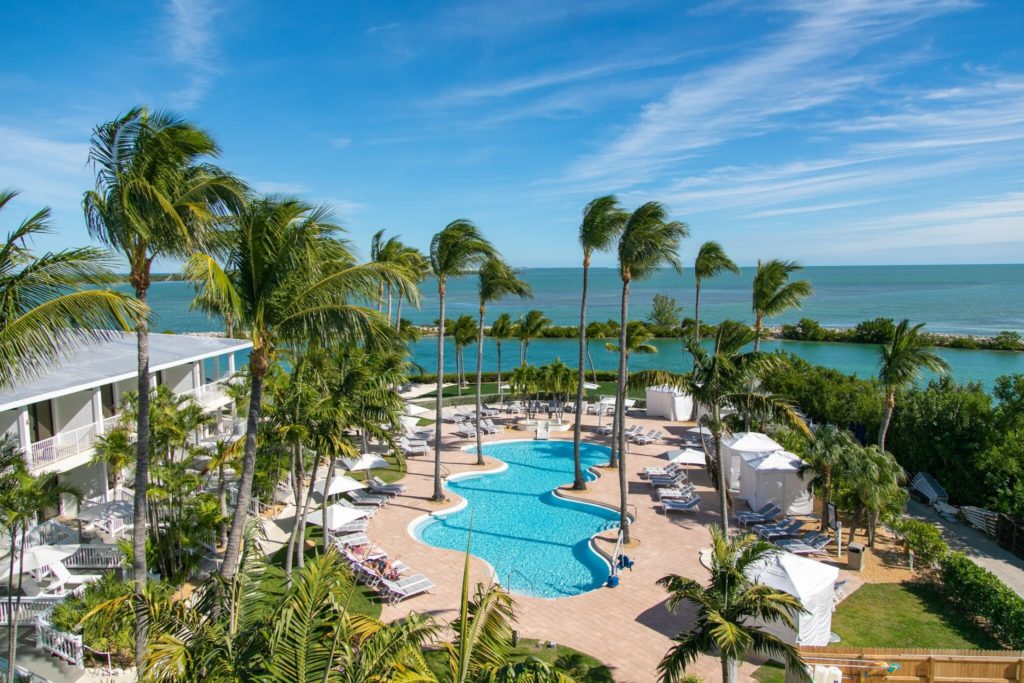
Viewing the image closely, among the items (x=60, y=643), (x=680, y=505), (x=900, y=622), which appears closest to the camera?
(x=60, y=643)

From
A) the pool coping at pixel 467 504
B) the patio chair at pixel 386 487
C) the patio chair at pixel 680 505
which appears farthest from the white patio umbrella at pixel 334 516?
the patio chair at pixel 680 505

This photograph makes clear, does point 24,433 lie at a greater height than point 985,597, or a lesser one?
greater

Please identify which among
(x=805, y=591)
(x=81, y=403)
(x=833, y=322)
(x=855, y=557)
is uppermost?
(x=81, y=403)

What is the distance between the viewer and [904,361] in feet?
58.9

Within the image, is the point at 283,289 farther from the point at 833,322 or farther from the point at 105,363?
the point at 833,322

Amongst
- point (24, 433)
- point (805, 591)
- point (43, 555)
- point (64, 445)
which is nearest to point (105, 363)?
point (64, 445)

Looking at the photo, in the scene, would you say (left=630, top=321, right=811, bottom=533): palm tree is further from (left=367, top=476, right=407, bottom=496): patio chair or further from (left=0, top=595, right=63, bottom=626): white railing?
(left=0, top=595, right=63, bottom=626): white railing

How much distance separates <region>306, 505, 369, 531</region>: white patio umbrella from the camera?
15.3 meters

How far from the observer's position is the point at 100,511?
15.0m

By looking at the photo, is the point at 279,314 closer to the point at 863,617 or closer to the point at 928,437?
the point at 863,617

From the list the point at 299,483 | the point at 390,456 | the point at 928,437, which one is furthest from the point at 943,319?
the point at 299,483

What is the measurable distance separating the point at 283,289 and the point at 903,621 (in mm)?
13105

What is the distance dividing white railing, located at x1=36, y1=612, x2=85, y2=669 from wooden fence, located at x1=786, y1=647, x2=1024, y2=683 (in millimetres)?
11658

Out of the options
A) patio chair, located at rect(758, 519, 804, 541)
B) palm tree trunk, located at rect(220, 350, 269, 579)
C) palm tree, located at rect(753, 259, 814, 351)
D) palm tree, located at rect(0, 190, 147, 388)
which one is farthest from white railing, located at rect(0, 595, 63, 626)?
palm tree, located at rect(753, 259, 814, 351)
